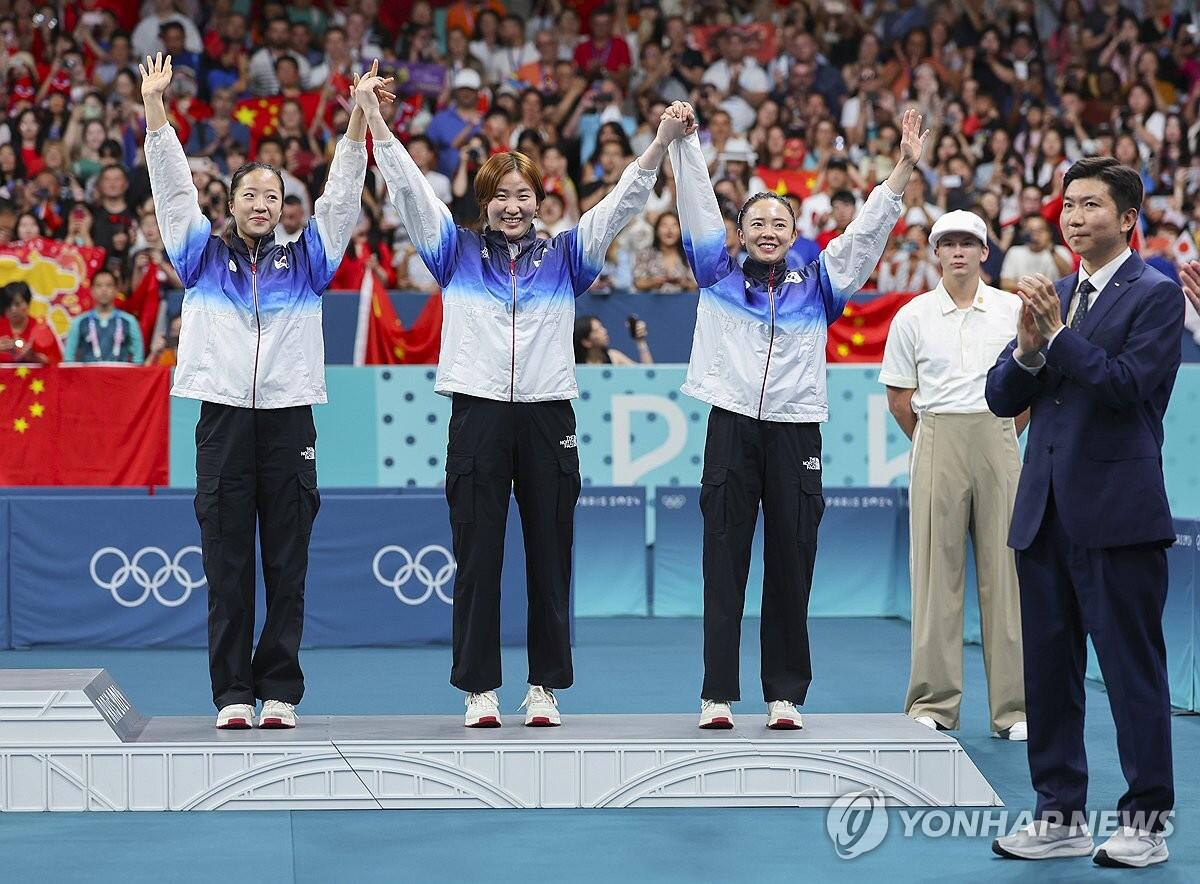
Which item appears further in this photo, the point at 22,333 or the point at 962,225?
the point at 22,333

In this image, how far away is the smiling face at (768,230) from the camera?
6484mm

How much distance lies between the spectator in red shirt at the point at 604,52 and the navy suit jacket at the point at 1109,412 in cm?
1292

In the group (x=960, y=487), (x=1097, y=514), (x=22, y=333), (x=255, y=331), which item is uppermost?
(x=255, y=331)

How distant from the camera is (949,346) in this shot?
7.59m

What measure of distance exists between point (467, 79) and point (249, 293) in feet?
35.7

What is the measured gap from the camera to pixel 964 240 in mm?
7574

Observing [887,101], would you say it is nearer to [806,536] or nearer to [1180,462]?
[1180,462]

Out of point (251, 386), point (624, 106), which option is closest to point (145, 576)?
point (251, 386)

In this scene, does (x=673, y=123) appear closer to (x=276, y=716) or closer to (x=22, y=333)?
(x=276, y=716)

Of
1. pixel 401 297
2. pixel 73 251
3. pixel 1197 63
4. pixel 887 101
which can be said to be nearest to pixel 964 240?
pixel 401 297

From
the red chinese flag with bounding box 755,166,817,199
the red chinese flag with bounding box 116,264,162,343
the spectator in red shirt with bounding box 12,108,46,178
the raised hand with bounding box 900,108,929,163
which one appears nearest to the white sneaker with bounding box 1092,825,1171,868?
the raised hand with bounding box 900,108,929,163

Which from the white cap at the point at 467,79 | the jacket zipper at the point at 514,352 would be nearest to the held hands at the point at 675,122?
the jacket zipper at the point at 514,352

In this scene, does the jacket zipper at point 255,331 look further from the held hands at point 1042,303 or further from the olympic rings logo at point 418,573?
the olympic rings logo at point 418,573

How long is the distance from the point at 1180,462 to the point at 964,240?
5.59 meters
